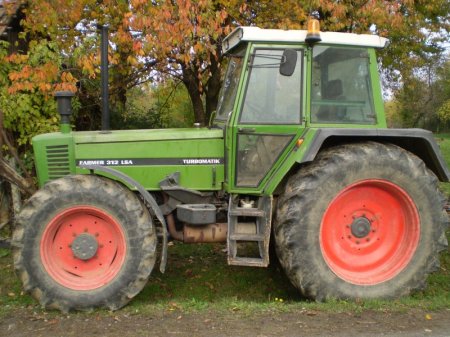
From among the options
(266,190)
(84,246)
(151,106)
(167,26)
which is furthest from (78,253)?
(151,106)

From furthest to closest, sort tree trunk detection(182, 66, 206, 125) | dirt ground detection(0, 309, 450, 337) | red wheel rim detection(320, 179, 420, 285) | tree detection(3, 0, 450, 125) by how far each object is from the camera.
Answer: tree trunk detection(182, 66, 206, 125) → tree detection(3, 0, 450, 125) → red wheel rim detection(320, 179, 420, 285) → dirt ground detection(0, 309, 450, 337)

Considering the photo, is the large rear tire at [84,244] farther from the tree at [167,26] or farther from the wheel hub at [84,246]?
the tree at [167,26]

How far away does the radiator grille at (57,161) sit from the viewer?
481 centimetres

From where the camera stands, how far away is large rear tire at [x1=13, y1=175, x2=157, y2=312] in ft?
14.2

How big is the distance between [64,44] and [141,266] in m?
4.68

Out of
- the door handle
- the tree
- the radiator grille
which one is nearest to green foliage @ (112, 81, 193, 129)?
the tree

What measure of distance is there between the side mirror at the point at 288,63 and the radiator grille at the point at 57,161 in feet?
7.29

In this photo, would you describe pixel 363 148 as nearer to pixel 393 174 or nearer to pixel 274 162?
pixel 393 174

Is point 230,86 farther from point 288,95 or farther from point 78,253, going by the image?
point 78,253

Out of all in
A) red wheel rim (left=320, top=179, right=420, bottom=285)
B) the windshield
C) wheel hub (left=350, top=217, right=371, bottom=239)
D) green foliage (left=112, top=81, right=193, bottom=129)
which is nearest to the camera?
red wheel rim (left=320, top=179, right=420, bottom=285)

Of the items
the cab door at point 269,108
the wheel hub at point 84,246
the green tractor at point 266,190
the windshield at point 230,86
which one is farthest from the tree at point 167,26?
the wheel hub at point 84,246

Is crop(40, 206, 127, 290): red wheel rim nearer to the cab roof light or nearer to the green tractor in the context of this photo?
the green tractor

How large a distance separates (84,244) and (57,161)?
91 centimetres

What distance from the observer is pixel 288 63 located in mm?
4508
